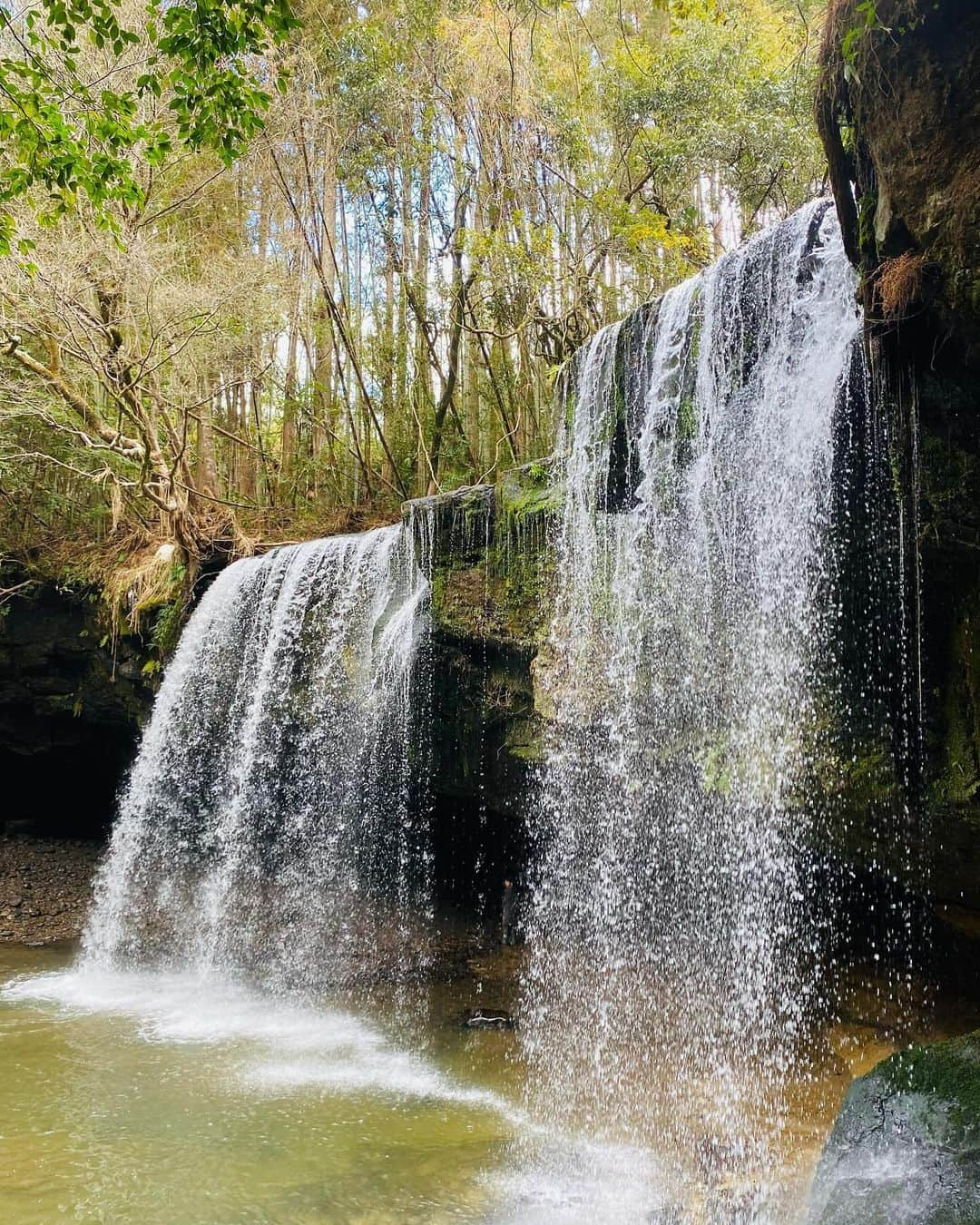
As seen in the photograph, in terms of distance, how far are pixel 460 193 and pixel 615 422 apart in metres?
7.75

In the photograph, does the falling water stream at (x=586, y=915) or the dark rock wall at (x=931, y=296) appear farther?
the falling water stream at (x=586, y=915)

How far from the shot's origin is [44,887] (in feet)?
37.1

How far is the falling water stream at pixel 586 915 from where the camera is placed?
4535mm

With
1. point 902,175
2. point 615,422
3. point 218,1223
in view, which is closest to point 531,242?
point 615,422

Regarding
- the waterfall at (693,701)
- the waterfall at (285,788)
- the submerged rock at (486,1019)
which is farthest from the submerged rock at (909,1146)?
the waterfall at (285,788)

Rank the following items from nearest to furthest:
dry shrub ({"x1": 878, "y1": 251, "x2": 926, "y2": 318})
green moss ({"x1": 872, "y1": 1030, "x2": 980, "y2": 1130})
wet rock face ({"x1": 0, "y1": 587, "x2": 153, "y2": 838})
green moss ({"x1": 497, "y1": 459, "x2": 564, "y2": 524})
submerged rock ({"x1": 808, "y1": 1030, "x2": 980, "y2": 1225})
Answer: submerged rock ({"x1": 808, "y1": 1030, "x2": 980, "y2": 1225}), green moss ({"x1": 872, "y1": 1030, "x2": 980, "y2": 1130}), dry shrub ({"x1": 878, "y1": 251, "x2": 926, "y2": 318}), green moss ({"x1": 497, "y1": 459, "x2": 564, "y2": 524}), wet rock face ({"x1": 0, "y1": 587, "x2": 153, "y2": 838})

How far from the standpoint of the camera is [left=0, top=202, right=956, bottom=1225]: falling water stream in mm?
4535

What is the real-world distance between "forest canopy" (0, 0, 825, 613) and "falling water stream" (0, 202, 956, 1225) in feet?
14.9

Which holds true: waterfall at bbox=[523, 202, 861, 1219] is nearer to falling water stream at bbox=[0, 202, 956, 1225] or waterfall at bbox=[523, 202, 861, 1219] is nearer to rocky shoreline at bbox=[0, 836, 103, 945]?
falling water stream at bbox=[0, 202, 956, 1225]

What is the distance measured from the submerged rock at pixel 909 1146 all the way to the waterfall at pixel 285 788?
5.04 meters

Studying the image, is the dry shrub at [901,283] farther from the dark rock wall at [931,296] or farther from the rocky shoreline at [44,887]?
the rocky shoreline at [44,887]

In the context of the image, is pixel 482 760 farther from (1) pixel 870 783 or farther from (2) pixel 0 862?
(2) pixel 0 862

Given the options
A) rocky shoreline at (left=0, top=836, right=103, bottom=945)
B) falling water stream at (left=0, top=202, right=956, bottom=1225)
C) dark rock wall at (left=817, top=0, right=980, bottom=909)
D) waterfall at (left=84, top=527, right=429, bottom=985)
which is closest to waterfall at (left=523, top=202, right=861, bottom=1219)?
falling water stream at (left=0, top=202, right=956, bottom=1225)

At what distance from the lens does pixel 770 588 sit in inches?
199
